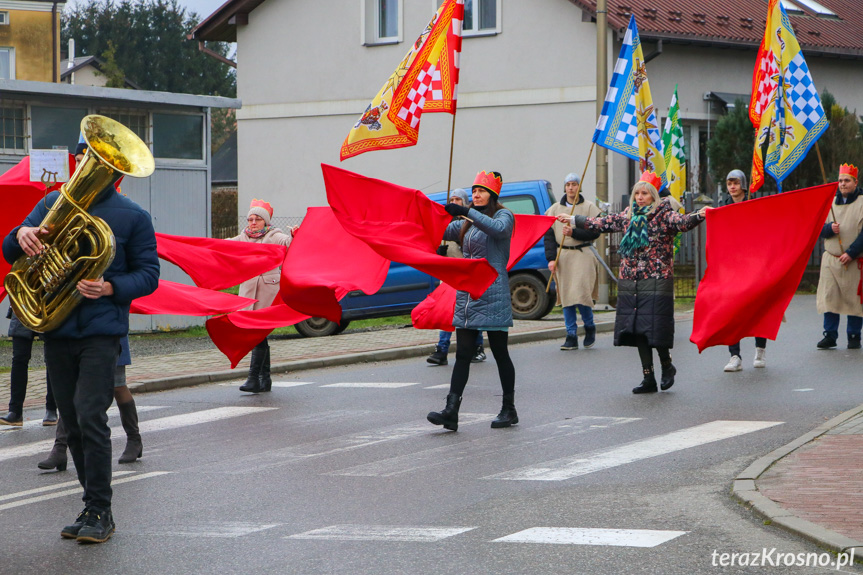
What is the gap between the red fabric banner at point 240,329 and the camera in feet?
36.4

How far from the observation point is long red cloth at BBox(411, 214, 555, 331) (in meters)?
11.4

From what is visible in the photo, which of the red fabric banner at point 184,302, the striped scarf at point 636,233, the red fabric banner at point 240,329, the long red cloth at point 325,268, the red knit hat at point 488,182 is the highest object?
the red knit hat at point 488,182

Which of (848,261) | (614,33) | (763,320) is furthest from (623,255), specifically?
(614,33)

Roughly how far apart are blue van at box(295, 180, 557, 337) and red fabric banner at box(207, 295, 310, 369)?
568 centimetres

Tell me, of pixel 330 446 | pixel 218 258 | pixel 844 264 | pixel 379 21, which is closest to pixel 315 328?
pixel 218 258

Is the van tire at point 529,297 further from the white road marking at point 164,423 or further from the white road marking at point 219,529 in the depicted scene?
the white road marking at point 219,529

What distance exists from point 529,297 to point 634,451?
404 inches

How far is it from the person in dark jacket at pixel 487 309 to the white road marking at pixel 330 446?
0.27 meters

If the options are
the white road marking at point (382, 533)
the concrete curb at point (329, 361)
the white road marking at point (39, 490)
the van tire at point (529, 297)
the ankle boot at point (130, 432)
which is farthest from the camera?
the van tire at point (529, 297)

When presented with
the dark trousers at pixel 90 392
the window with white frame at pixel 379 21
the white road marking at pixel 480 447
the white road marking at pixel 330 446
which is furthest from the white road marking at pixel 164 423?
the window with white frame at pixel 379 21

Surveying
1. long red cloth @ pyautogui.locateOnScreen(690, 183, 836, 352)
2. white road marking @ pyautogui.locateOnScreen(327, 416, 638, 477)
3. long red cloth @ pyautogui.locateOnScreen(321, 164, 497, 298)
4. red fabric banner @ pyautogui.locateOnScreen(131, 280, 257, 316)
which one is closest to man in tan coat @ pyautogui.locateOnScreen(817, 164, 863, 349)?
long red cloth @ pyautogui.locateOnScreen(690, 183, 836, 352)

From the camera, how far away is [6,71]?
48719 mm

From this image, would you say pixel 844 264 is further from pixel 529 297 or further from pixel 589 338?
pixel 529 297

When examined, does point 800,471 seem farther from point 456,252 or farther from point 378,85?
point 378,85
